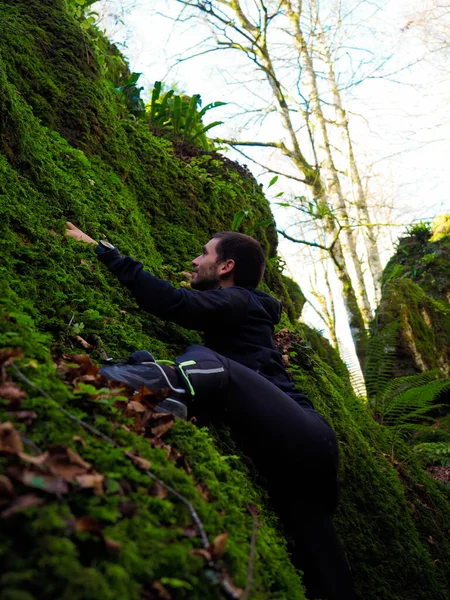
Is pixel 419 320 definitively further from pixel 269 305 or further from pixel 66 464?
pixel 66 464

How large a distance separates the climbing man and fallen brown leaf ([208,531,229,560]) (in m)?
0.84

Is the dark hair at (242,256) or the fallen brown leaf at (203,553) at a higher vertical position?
the dark hair at (242,256)

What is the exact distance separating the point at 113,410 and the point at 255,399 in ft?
3.27

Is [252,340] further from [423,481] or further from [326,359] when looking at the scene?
[326,359]

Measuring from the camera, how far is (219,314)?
10.1ft

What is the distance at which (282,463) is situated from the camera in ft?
8.60

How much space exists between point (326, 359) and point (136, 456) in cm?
558

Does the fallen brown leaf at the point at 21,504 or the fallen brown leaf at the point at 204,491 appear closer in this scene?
the fallen brown leaf at the point at 21,504

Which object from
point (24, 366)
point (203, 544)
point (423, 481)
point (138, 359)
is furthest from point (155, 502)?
point (423, 481)

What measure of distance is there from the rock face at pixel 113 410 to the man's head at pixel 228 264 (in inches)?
17.5

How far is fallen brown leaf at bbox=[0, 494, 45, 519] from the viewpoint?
1.11 meters

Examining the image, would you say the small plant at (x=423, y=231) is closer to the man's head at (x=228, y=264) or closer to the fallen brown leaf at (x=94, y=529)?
the man's head at (x=228, y=264)

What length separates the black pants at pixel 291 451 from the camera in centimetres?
256

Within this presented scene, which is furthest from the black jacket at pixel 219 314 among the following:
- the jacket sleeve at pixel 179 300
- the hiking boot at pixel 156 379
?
the hiking boot at pixel 156 379
